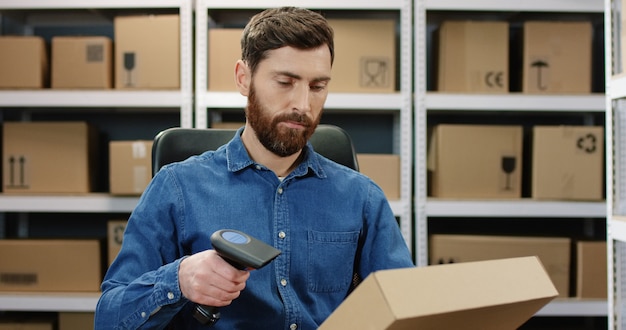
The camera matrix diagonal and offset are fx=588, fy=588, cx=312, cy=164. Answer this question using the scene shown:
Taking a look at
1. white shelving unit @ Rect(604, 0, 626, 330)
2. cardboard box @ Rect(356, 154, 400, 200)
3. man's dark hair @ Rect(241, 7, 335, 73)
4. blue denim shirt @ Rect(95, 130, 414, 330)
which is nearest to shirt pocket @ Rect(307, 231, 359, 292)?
blue denim shirt @ Rect(95, 130, 414, 330)

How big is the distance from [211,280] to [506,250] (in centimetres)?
165

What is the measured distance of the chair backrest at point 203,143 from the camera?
1252mm

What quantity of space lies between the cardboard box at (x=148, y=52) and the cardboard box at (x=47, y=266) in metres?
0.62

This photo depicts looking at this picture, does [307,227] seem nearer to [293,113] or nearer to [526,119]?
[293,113]

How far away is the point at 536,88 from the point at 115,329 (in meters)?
1.82

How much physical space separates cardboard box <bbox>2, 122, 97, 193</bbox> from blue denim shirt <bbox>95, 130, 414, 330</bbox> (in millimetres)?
1296

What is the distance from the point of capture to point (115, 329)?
89cm

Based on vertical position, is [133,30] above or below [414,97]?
above

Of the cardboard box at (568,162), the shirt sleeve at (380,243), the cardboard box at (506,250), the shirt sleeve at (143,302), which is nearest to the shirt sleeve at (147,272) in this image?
the shirt sleeve at (143,302)

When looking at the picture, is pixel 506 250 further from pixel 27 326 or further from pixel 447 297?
pixel 27 326

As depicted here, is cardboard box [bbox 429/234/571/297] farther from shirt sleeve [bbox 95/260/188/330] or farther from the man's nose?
shirt sleeve [bbox 95/260/188/330]

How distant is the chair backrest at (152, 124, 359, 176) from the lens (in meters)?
1.25

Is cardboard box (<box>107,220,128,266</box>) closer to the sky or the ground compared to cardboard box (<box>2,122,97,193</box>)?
closer to the ground

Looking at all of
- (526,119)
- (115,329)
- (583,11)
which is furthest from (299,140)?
(526,119)
